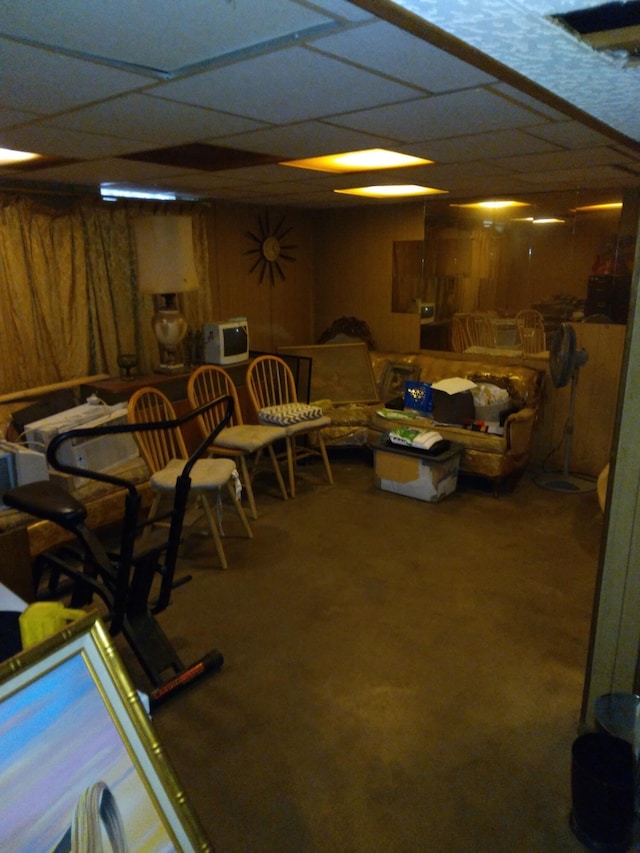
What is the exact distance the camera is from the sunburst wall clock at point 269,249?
522 cm

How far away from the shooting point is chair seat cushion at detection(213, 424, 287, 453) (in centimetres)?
371

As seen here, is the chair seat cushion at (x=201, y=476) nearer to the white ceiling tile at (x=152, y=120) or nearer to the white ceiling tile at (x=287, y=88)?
the white ceiling tile at (x=152, y=120)

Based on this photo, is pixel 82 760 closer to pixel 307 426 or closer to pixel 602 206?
pixel 307 426

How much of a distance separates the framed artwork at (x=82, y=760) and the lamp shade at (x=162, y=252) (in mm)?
3302

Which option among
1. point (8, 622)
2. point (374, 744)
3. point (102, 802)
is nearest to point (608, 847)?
point (374, 744)

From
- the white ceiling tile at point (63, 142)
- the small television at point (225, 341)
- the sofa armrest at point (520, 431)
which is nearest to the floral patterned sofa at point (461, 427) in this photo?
the sofa armrest at point (520, 431)

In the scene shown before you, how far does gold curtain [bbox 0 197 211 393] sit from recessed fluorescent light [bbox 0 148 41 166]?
26.7 inches

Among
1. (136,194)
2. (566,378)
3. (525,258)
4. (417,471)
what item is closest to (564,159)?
(566,378)

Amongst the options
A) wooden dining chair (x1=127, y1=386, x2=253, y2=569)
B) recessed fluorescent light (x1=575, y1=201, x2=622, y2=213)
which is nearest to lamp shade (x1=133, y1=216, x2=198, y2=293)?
wooden dining chair (x1=127, y1=386, x2=253, y2=569)

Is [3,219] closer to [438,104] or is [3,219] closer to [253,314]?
[253,314]

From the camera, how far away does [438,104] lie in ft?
6.20

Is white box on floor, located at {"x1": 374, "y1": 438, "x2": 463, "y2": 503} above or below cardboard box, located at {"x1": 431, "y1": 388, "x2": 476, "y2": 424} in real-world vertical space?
below

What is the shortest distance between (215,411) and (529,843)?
321cm

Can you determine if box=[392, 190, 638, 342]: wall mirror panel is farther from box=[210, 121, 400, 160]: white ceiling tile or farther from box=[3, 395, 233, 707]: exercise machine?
box=[3, 395, 233, 707]: exercise machine
